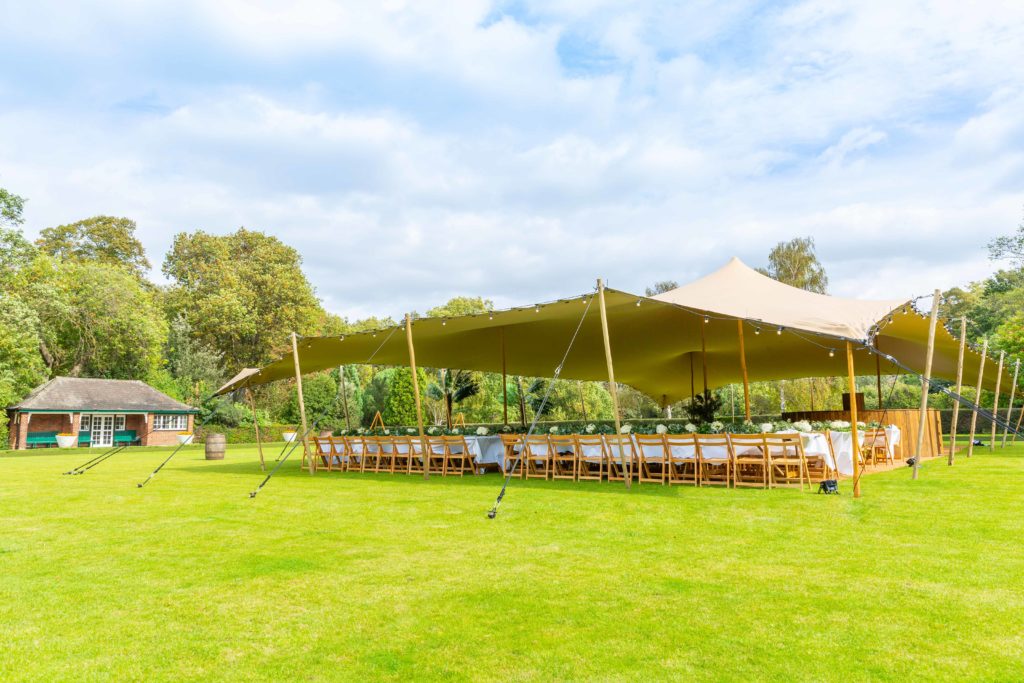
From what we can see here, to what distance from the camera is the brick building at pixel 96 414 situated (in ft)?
88.4

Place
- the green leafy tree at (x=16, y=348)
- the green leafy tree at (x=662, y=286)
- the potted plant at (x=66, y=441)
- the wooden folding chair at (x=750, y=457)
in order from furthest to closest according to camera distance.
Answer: the green leafy tree at (x=662, y=286)
the potted plant at (x=66, y=441)
the green leafy tree at (x=16, y=348)
the wooden folding chair at (x=750, y=457)

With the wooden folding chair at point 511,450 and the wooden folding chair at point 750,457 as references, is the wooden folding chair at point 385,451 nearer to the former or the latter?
the wooden folding chair at point 511,450

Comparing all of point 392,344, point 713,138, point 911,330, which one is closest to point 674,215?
point 713,138

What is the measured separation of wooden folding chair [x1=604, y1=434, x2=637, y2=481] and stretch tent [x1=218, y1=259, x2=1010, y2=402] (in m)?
1.83

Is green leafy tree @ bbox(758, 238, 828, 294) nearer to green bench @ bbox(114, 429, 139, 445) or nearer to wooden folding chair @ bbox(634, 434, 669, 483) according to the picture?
wooden folding chair @ bbox(634, 434, 669, 483)

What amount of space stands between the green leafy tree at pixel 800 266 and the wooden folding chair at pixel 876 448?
2345 cm

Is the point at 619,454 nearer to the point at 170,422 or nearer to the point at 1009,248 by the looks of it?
the point at 170,422

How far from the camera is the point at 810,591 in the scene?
148 inches

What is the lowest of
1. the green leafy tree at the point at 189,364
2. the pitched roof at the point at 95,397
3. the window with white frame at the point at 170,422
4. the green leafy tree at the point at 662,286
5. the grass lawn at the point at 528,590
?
the grass lawn at the point at 528,590

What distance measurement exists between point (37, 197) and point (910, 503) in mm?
33024

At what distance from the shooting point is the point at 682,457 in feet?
29.1

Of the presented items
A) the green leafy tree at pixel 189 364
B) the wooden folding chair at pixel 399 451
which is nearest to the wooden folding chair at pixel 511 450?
the wooden folding chair at pixel 399 451

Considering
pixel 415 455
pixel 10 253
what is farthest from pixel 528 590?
pixel 10 253

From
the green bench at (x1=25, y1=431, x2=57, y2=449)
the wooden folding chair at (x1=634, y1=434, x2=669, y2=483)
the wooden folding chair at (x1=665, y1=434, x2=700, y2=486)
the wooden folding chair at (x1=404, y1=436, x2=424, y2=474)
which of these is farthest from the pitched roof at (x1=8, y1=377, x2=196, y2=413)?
the wooden folding chair at (x1=665, y1=434, x2=700, y2=486)
